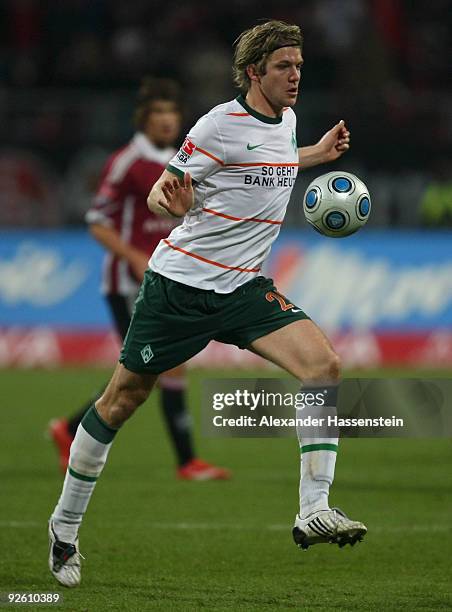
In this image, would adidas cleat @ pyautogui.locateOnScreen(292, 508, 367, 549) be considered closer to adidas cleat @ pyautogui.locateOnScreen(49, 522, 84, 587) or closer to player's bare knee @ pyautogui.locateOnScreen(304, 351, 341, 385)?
player's bare knee @ pyautogui.locateOnScreen(304, 351, 341, 385)

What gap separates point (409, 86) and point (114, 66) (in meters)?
4.44

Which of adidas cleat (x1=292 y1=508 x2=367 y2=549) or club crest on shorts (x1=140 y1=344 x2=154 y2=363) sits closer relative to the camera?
adidas cleat (x1=292 y1=508 x2=367 y2=549)

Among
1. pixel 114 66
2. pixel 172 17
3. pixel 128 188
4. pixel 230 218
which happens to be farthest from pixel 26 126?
pixel 230 218

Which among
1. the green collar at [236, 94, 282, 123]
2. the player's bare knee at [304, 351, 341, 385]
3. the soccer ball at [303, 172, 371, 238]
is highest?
the green collar at [236, 94, 282, 123]

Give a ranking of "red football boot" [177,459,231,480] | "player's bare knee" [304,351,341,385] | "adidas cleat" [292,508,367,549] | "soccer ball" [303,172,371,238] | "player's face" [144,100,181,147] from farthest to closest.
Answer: "red football boot" [177,459,231,480] → "player's face" [144,100,181,147] → "soccer ball" [303,172,371,238] → "player's bare knee" [304,351,341,385] → "adidas cleat" [292,508,367,549]

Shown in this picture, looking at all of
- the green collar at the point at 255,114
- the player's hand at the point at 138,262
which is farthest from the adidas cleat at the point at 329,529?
the player's hand at the point at 138,262

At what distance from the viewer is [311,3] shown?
20578mm

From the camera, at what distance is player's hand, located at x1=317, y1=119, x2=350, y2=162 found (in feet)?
20.2

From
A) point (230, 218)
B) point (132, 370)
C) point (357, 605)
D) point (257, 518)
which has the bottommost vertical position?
point (257, 518)

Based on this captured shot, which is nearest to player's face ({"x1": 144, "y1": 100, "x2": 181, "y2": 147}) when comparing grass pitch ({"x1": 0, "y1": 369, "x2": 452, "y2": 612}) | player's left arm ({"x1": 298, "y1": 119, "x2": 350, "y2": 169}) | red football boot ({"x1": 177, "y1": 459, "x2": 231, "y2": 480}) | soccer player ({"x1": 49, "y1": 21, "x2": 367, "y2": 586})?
red football boot ({"x1": 177, "y1": 459, "x2": 231, "y2": 480})

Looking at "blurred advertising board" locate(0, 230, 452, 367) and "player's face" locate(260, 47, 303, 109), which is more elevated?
"player's face" locate(260, 47, 303, 109)

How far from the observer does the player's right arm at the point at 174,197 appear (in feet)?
17.7

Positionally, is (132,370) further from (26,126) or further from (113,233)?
(26,126)

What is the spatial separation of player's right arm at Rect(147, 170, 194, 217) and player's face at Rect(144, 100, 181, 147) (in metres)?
3.35
